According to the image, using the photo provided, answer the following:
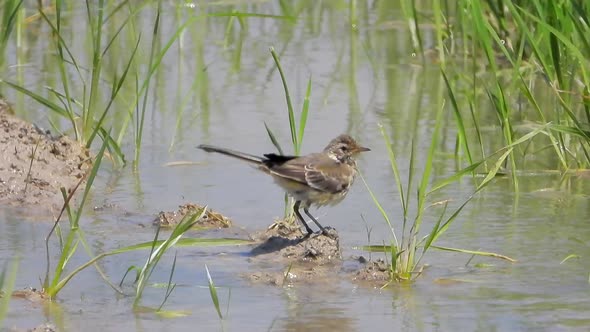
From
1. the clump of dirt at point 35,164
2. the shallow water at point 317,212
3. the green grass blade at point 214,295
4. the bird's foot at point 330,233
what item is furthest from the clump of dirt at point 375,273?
the clump of dirt at point 35,164

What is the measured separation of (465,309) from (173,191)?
300 centimetres

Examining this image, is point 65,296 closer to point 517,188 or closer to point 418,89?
point 517,188

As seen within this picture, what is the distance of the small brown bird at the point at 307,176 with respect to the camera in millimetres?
7922

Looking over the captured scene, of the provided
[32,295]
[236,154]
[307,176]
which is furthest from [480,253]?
[32,295]

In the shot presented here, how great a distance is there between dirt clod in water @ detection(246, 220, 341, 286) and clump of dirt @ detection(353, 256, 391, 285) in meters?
0.16

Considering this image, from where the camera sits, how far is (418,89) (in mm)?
11422

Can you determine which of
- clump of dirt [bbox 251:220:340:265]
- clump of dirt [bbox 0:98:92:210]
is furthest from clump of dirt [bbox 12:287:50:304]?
clump of dirt [bbox 0:98:92:210]

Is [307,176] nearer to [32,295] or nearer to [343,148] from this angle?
[343,148]

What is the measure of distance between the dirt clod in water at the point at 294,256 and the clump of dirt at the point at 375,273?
0.16 m

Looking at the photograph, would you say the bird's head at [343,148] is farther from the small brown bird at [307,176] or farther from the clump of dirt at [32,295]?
the clump of dirt at [32,295]

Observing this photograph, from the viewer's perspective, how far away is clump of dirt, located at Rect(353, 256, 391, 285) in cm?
683

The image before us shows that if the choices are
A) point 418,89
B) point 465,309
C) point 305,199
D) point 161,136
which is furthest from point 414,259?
point 418,89

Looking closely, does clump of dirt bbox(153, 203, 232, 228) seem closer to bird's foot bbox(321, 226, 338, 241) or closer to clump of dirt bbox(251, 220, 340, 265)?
clump of dirt bbox(251, 220, 340, 265)

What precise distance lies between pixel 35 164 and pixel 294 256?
2.25 m
